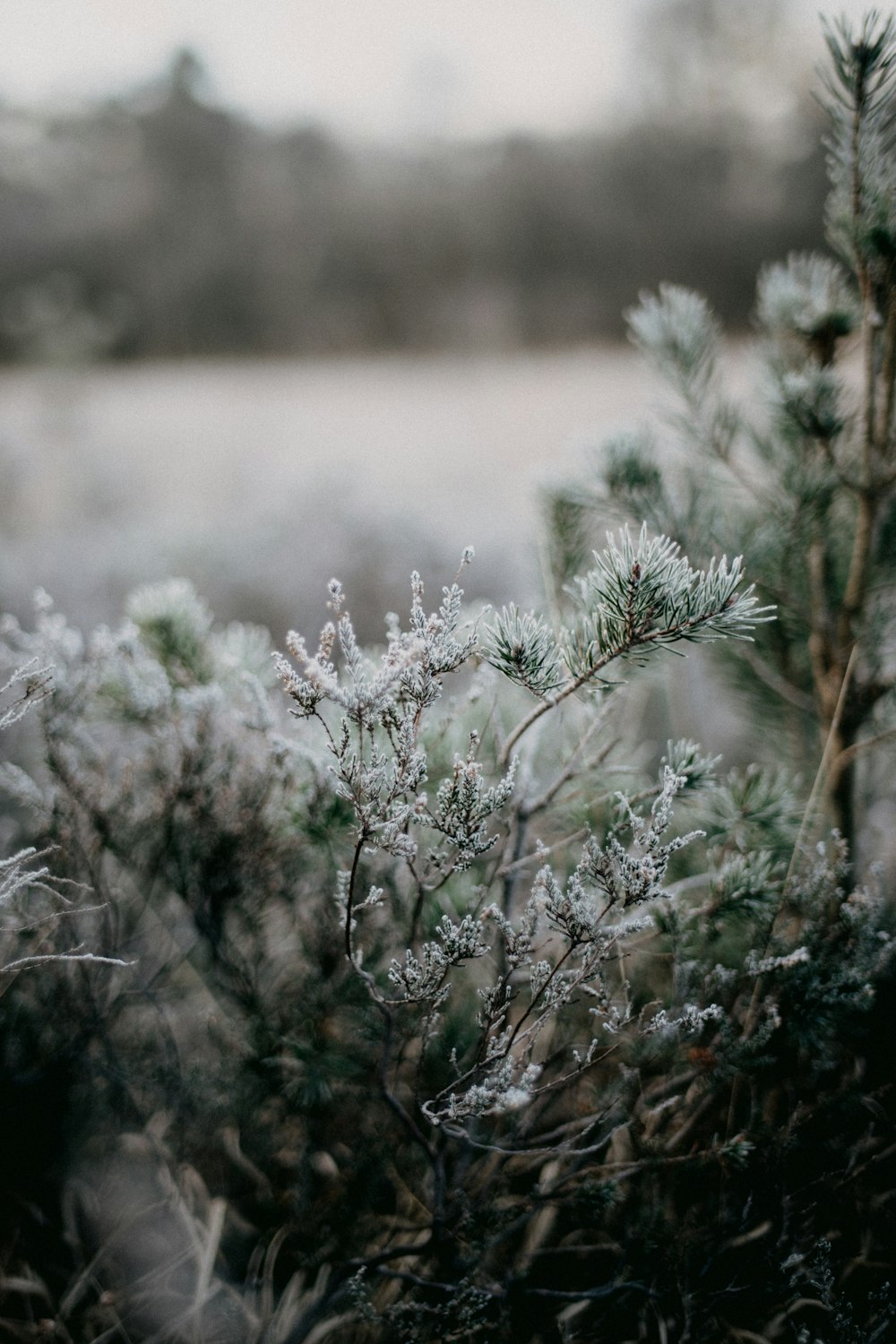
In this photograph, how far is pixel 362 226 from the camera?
7977 millimetres

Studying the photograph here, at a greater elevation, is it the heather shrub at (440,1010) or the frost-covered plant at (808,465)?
the frost-covered plant at (808,465)

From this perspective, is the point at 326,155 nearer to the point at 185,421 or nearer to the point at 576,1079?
the point at 185,421

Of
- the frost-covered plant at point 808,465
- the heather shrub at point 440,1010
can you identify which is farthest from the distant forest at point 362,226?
the heather shrub at point 440,1010

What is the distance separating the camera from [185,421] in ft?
17.2

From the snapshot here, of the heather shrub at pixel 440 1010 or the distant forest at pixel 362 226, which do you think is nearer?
the heather shrub at pixel 440 1010

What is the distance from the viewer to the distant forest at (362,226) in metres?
7.30

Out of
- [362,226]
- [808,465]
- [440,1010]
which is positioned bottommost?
[440,1010]

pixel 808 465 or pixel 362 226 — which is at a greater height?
pixel 362 226

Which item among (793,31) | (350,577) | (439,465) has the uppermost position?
(793,31)

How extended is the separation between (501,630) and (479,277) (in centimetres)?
805

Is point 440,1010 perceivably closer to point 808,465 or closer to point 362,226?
point 808,465

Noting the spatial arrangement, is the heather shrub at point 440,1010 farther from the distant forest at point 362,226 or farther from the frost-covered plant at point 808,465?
the distant forest at point 362,226

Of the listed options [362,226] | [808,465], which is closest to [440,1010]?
[808,465]

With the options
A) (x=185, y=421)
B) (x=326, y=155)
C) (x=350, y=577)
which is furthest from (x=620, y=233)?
(x=350, y=577)
